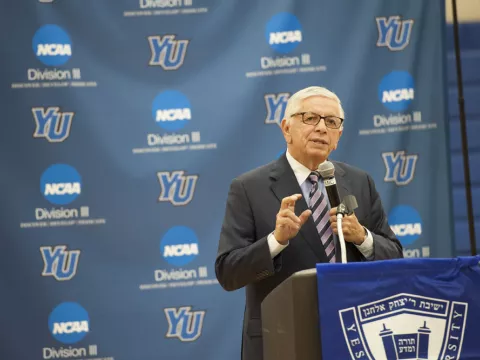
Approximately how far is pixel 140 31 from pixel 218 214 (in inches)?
51.6

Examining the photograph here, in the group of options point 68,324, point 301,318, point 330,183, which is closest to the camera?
point 301,318

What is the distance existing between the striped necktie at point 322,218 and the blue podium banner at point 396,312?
2.55 ft

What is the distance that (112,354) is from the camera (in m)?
4.54

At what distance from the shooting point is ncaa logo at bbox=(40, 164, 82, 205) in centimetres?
462

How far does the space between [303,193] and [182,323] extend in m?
2.15

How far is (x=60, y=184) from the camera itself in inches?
182

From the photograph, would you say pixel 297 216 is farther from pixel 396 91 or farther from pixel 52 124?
pixel 52 124

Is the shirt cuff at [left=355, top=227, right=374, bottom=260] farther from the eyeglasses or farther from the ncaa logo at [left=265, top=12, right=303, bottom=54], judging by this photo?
the ncaa logo at [left=265, top=12, right=303, bottom=54]

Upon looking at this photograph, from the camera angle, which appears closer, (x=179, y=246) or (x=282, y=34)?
(x=179, y=246)

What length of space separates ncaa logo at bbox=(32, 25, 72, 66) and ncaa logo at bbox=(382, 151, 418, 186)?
2.20 meters

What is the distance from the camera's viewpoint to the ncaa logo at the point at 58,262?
4578 millimetres

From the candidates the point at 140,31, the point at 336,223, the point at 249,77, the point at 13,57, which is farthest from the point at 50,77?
the point at 336,223

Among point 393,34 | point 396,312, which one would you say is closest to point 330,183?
point 396,312

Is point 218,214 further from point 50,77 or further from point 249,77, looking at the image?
point 50,77
